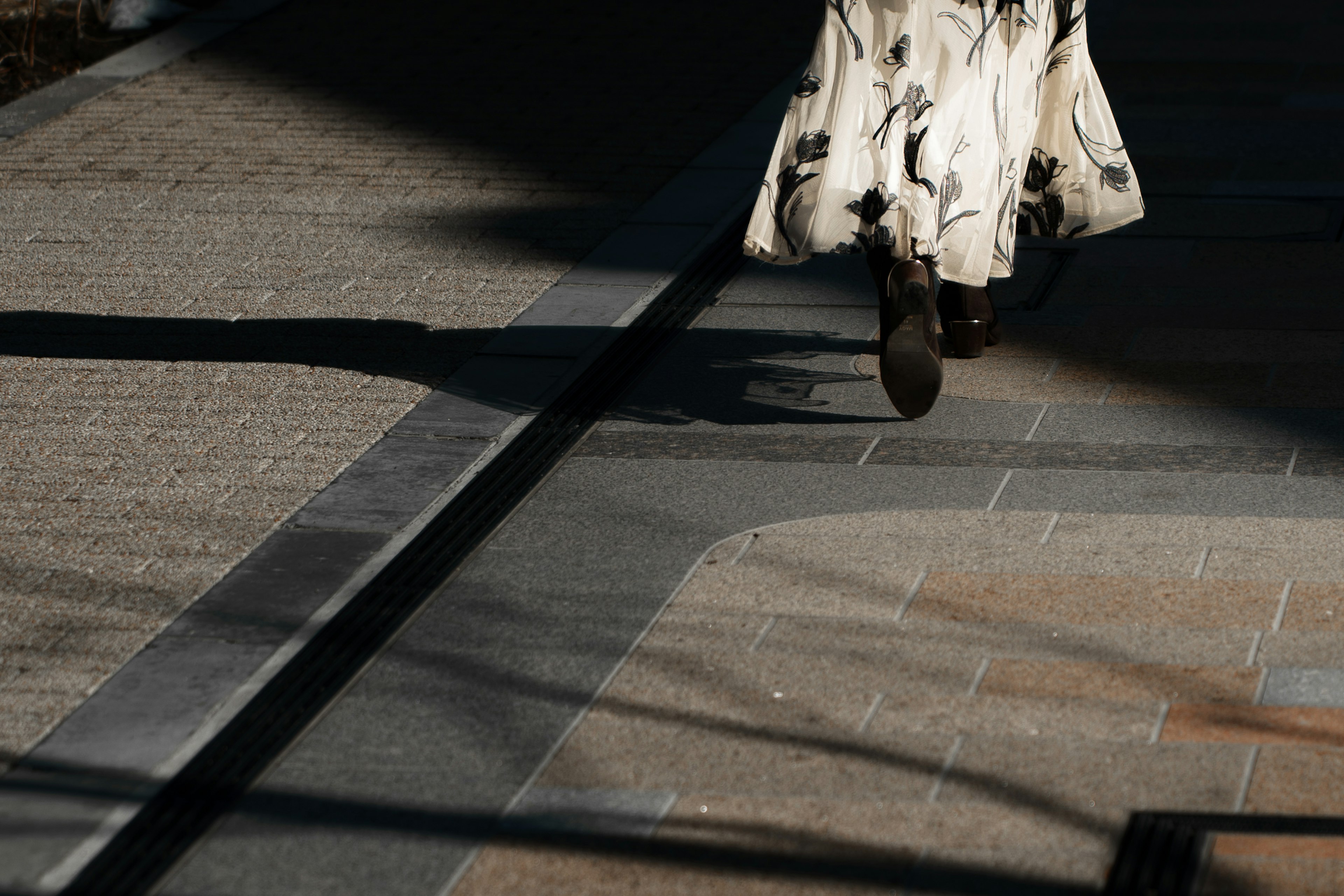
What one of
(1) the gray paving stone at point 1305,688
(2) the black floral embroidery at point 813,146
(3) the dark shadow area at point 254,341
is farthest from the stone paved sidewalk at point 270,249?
(1) the gray paving stone at point 1305,688

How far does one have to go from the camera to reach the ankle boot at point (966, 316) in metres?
4.64

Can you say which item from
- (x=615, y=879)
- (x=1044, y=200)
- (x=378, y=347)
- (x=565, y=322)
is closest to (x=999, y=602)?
(x=615, y=879)

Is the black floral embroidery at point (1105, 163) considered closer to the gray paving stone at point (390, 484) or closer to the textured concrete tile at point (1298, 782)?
the gray paving stone at point (390, 484)

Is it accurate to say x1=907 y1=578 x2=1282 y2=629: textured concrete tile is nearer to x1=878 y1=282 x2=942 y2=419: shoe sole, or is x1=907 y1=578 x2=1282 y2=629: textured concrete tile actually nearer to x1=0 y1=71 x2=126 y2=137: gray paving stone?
x1=878 y1=282 x2=942 y2=419: shoe sole

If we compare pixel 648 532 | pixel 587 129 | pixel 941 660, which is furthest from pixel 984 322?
pixel 587 129

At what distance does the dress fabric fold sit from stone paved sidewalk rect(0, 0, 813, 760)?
1264 mm

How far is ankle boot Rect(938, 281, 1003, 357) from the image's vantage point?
4.64 m

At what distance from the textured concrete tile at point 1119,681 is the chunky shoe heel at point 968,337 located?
1.81 metres

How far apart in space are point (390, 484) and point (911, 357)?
1298 millimetres

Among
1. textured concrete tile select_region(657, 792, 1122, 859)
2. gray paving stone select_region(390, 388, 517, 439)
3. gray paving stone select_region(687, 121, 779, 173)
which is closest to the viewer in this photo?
textured concrete tile select_region(657, 792, 1122, 859)

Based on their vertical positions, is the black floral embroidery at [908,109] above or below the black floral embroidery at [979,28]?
below

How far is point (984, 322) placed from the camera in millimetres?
4672

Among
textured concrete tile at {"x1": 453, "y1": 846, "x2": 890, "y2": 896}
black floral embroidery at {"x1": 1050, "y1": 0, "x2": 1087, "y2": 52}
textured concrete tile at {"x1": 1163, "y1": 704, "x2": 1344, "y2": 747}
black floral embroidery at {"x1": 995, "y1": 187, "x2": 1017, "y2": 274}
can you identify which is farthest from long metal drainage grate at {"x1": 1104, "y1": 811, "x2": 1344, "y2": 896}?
black floral embroidery at {"x1": 1050, "y1": 0, "x2": 1087, "y2": 52}

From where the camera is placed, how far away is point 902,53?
3908 mm
